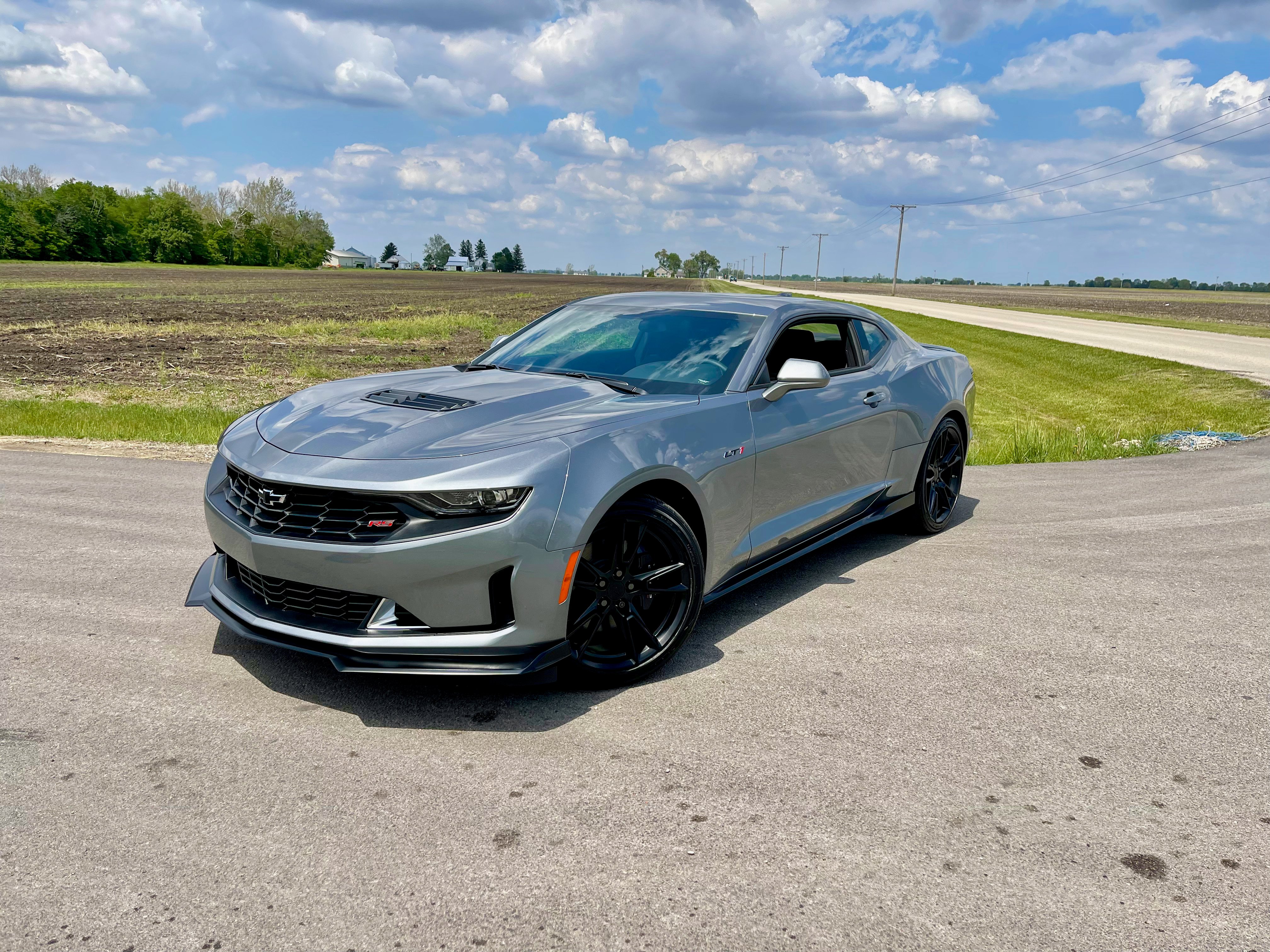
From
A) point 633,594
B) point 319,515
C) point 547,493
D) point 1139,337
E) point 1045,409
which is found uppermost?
point 1139,337

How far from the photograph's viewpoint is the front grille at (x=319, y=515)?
338 centimetres

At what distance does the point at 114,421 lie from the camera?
11.0 m

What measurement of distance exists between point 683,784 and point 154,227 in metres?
139

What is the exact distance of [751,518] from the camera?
14.8 ft

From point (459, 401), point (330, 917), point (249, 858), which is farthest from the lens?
point (459, 401)

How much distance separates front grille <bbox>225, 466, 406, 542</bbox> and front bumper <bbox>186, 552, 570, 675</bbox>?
0.34m

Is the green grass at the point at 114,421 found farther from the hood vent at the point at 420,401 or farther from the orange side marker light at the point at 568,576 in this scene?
the orange side marker light at the point at 568,576

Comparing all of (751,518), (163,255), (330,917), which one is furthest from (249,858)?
(163,255)

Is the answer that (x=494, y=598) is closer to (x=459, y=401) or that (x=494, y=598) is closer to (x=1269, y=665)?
(x=459, y=401)

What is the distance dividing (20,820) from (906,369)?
5.09m

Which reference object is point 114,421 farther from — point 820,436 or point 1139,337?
point 1139,337

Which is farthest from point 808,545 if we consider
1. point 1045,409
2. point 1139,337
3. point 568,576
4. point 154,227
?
point 154,227

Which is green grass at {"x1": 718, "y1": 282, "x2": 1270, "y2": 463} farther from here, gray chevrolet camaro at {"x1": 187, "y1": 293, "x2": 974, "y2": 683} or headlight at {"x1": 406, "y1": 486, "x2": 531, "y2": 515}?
headlight at {"x1": 406, "y1": 486, "x2": 531, "y2": 515}

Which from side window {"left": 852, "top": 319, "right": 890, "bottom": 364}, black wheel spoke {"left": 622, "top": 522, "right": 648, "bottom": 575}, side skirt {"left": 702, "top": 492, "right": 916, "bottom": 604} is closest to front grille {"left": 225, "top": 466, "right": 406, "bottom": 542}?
black wheel spoke {"left": 622, "top": 522, "right": 648, "bottom": 575}
